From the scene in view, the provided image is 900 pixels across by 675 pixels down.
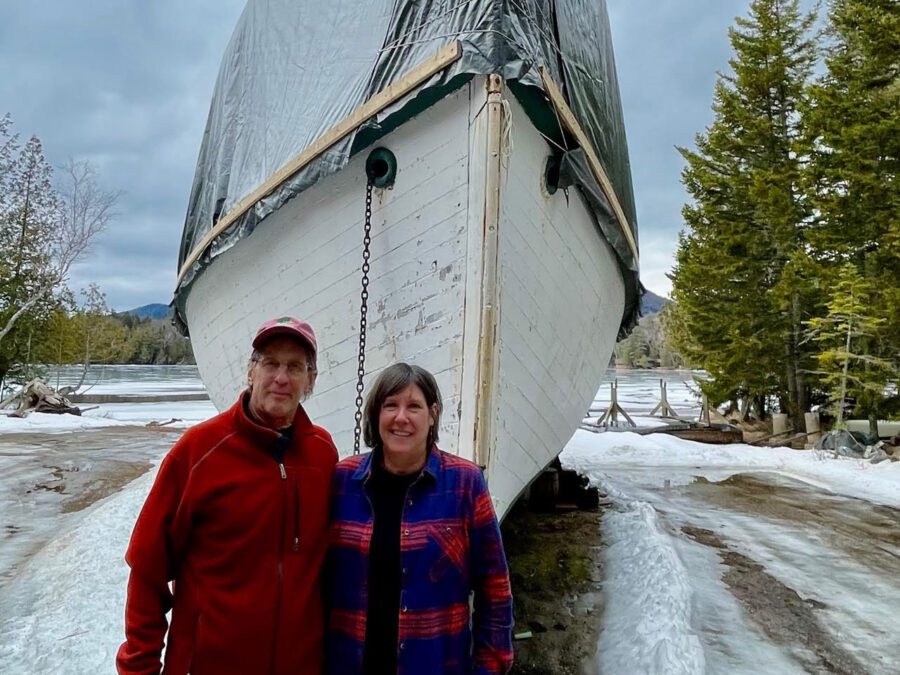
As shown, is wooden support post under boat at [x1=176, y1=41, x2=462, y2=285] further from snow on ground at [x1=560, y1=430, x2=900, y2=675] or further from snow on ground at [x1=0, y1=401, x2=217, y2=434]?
snow on ground at [x1=0, y1=401, x2=217, y2=434]

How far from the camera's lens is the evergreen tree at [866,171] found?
35.2ft

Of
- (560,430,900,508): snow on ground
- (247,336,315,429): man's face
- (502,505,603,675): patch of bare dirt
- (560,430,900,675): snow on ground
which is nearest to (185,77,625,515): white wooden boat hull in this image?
(502,505,603,675): patch of bare dirt

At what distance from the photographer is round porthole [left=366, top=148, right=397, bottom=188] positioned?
298 cm

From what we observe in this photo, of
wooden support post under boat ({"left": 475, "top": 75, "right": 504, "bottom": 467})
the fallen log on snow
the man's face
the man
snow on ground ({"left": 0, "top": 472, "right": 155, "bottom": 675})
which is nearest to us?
the man

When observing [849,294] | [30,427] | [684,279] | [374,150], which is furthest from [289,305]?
[684,279]

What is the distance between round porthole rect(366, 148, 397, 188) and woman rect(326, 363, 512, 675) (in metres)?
1.73

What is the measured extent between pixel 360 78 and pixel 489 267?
1.37 m

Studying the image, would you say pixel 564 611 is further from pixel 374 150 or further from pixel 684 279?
pixel 684 279

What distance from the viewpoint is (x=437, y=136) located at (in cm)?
283

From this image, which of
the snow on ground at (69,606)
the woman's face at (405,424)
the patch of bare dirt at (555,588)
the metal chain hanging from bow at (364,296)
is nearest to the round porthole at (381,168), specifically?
the metal chain hanging from bow at (364,296)

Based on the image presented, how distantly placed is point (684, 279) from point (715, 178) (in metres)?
2.80

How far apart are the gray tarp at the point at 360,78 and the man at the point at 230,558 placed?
1844 mm

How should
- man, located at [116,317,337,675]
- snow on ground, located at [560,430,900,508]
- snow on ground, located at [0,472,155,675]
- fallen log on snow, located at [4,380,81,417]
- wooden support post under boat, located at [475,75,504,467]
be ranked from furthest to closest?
fallen log on snow, located at [4,380,81,417] < snow on ground, located at [560,430,900,508] < snow on ground, located at [0,472,155,675] < wooden support post under boat, located at [475,75,504,467] < man, located at [116,317,337,675]

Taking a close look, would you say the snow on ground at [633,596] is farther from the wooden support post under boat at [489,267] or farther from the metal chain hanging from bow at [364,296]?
the metal chain hanging from bow at [364,296]
